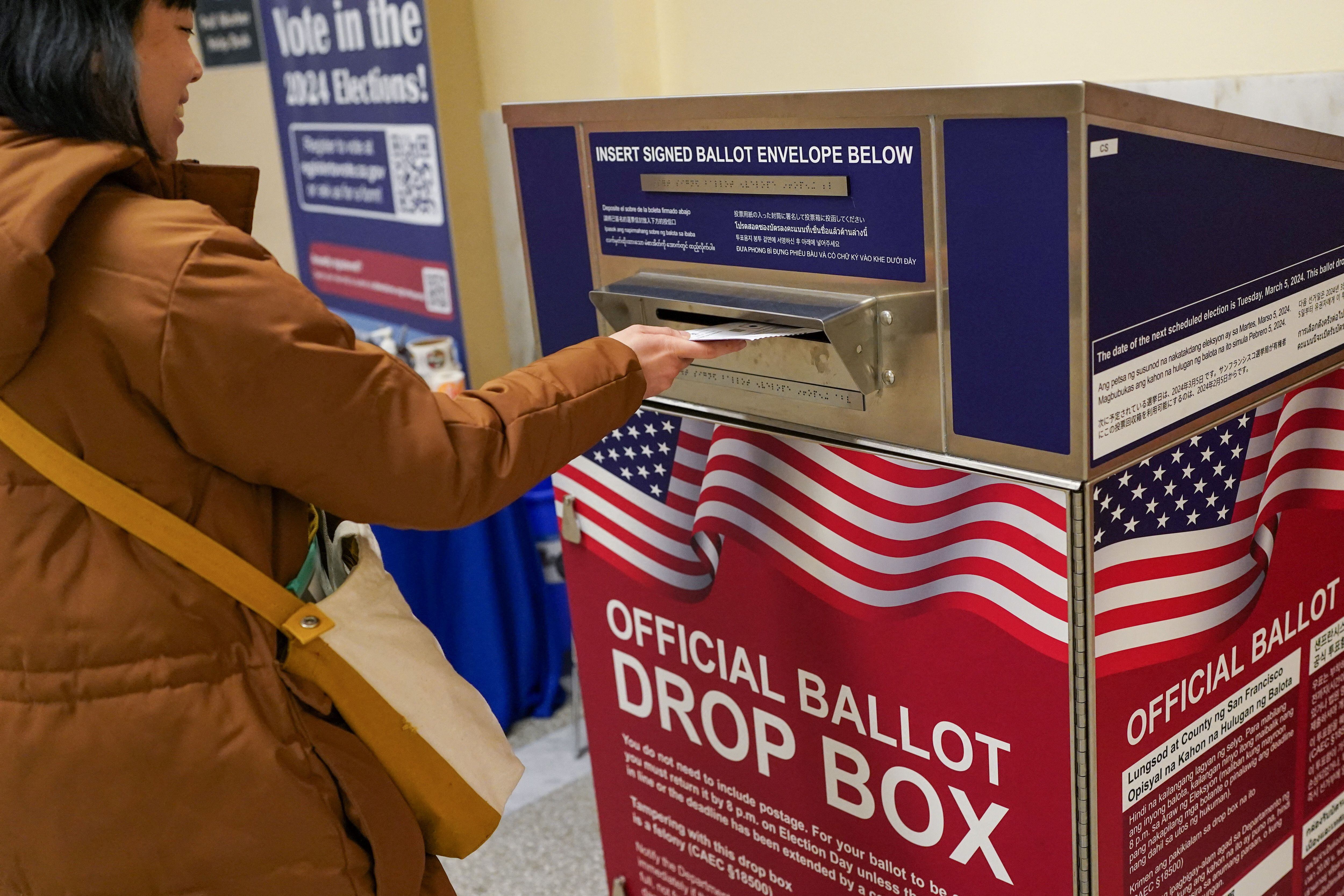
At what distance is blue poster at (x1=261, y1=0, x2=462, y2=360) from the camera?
11.1 feet

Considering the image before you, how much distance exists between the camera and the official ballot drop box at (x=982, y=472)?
1.20m

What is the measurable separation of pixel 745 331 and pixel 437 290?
237cm

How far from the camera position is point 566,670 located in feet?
11.3

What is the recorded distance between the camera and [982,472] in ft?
4.21

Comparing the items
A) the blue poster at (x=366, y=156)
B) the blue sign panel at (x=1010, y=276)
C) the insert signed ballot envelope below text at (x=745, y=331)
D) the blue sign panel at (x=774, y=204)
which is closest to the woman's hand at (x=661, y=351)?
the insert signed ballot envelope below text at (x=745, y=331)

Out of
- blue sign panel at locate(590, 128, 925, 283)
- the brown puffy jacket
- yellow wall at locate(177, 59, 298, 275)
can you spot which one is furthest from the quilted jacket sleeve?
yellow wall at locate(177, 59, 298, 275)

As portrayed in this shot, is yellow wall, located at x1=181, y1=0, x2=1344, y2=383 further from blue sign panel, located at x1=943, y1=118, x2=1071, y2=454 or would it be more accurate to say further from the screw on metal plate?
the screw on metal plate

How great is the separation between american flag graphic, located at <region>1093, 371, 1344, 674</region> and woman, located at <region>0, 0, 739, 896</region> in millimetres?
520

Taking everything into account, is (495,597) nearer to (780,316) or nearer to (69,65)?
(780,316)

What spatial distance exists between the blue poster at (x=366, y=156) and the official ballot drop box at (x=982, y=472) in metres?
1.83

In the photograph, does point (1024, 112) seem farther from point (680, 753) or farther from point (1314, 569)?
point (680, 753)

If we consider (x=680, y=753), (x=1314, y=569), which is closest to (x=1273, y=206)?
(x=1314, y=569)

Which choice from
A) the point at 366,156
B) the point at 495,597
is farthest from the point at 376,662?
the point at 366,156

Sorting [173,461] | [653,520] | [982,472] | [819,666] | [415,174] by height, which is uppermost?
[415,174]
